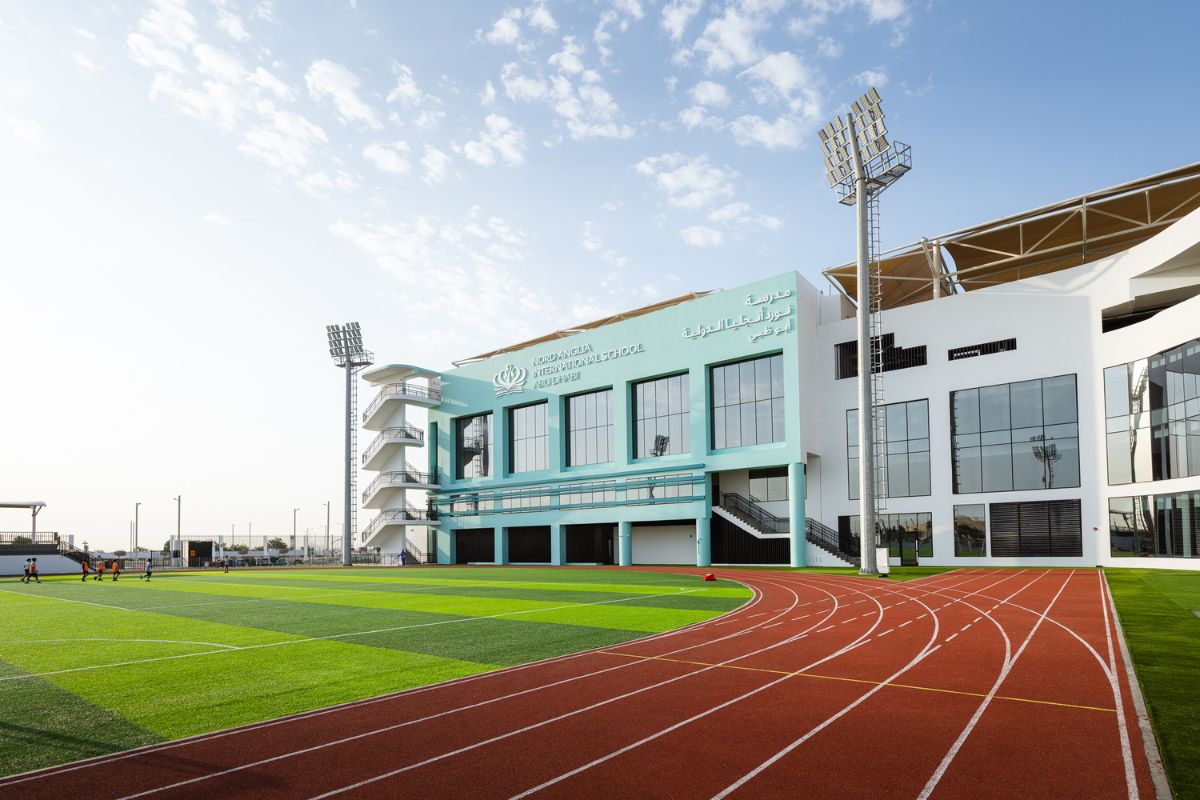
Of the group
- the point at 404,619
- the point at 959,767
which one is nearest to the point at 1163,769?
the point at 959,767

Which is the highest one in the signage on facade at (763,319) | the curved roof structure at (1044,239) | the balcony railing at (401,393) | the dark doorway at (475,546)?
the curved roof structure at (1044,239)

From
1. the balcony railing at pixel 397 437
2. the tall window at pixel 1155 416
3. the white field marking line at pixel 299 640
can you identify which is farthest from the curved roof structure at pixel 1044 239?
the balcony railing at pixel 397 437

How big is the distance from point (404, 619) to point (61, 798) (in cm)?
1256

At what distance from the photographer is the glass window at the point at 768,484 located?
4719cm

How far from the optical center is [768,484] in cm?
4800

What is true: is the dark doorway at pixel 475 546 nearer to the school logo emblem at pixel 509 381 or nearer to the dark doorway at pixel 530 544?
the dark doorway at pixel 530 544


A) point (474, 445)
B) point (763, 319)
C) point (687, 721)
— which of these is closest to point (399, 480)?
point (474, 445)

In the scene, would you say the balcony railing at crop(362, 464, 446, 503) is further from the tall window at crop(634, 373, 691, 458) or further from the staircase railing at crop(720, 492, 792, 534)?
the staircase railing at crop(720, 492, 792, 534)

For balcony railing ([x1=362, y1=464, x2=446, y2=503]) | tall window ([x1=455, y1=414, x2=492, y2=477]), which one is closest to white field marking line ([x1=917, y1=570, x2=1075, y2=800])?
tall window ([x1=455, y1=414, x2=492, y2=477])

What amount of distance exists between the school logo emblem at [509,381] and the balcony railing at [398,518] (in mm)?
13233

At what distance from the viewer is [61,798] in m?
6.70

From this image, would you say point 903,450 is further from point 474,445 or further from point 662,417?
point 474,445

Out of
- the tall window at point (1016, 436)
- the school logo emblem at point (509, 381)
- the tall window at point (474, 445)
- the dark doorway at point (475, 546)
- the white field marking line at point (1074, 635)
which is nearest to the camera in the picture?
the white field marking line at point (1074, 635)

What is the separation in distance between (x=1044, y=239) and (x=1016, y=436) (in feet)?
33.7
